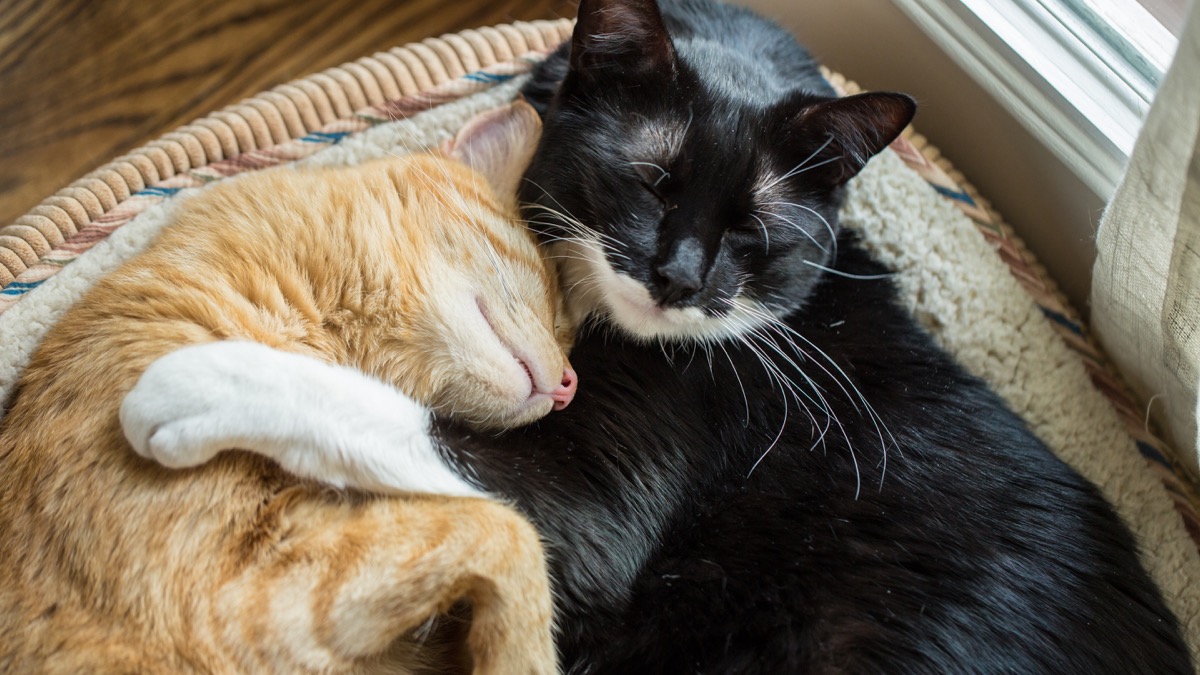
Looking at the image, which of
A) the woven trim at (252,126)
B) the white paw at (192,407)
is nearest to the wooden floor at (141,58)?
the woven trim at (252,126)

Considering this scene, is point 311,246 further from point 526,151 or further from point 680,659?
point 680,659

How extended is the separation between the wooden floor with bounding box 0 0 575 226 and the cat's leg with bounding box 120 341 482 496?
4.19 feet

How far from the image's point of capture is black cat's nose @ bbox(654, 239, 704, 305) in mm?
1298

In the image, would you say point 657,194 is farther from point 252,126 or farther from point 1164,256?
point 252,126

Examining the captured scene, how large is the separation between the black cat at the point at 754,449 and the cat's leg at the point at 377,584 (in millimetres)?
110

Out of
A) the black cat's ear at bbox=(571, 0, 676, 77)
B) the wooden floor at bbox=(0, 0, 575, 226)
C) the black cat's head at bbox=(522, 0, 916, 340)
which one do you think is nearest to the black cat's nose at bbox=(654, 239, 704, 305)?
the black cat's head at bbox=(522, 0, 916, 340)

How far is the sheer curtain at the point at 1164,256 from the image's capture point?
3.55 ft

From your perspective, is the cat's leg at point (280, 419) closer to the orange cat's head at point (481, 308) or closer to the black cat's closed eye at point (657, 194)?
the orange cat's head at point (481, 308)

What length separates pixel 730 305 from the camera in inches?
54.5

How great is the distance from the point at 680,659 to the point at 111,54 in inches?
73.9

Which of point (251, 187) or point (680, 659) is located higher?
point (251, 187)

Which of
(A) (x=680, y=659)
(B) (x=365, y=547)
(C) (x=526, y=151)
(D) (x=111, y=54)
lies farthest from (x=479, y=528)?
(D) (x=111, y=54)

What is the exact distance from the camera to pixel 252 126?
5.98 ft

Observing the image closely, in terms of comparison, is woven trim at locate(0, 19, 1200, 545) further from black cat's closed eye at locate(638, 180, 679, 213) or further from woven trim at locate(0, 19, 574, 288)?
black cat's closed eye at locate(638, 180, 679, 213)
